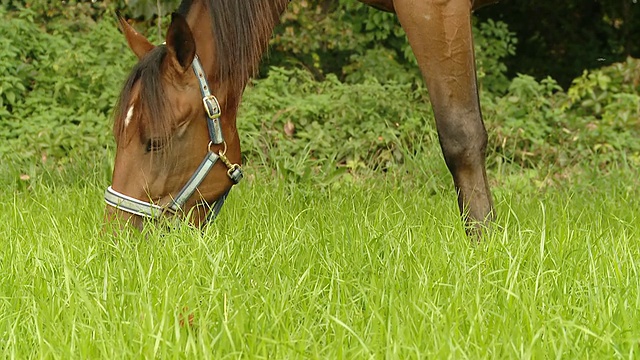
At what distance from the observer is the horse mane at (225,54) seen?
10.3 feet

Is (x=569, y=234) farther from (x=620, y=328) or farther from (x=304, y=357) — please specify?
(x=304, y=357)

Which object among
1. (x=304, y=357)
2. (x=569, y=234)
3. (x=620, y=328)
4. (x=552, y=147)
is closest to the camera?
(x=304, y=357)

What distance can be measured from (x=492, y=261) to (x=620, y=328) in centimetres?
71

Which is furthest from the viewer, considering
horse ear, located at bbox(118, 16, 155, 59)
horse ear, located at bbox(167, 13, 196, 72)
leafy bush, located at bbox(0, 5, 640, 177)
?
leafy bush, located at bbox(0, 5, 640, 177)

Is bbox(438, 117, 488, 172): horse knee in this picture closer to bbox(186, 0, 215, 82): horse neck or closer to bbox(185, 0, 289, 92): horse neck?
bbox(185, 0, 289, 92): horse neck

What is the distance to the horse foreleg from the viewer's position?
324 centimetres

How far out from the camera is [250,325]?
2168 mm

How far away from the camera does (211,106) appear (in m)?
3.24

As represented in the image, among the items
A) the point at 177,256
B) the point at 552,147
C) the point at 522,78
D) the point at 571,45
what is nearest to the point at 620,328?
the point at 177,256

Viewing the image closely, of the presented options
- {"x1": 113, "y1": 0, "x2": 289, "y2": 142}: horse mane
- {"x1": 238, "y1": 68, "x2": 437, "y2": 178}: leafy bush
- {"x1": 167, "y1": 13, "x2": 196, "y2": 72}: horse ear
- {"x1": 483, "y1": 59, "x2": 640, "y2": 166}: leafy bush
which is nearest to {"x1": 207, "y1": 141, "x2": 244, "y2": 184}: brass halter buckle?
{"x1": 113, "y1": 0, "x2": 289, "y2": 142}: horse mane

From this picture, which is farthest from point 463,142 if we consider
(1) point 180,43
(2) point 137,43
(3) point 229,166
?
(2) point 137,43

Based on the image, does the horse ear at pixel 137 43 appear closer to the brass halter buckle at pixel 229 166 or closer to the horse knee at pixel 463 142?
→ the brass halter buckle at pixel 229 166

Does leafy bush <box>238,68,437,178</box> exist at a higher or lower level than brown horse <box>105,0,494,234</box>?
lower

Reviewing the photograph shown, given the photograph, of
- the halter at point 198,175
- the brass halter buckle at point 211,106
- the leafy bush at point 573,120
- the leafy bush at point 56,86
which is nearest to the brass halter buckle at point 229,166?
the halter at point 198,175
